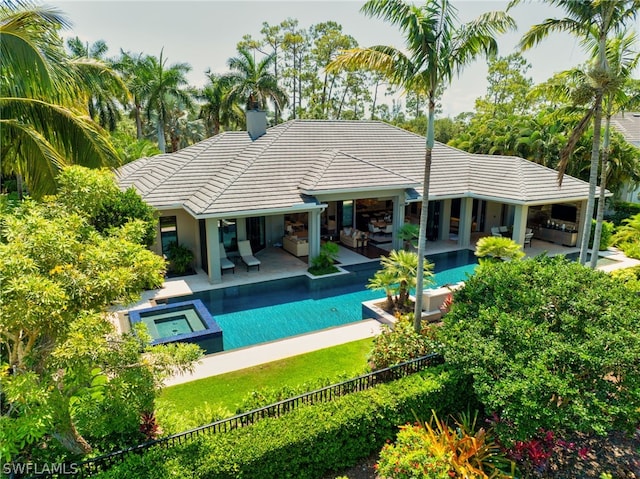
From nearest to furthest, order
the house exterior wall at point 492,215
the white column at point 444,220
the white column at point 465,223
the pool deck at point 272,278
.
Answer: the pool deck at point 272,278 → the white column at point 465,223 → the white column at point 444,220 → the house exterior wall at point 492,215

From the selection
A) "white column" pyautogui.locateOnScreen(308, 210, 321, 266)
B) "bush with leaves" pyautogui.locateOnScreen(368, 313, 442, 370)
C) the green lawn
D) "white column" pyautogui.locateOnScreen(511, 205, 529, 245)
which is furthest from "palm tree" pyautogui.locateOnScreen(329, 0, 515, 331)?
"white column" pyautogui.locateOnScreen(511, 205, 529, 245)

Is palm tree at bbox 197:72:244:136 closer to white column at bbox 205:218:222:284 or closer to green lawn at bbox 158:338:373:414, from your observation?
white column at bbox 205:218:222:284

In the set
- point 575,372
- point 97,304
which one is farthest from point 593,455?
point 97,304

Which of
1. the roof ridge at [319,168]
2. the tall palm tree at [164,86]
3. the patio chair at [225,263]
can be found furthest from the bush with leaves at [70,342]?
the tall palm tree at [164,86]

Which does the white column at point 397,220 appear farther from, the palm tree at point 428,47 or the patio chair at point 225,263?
the palm tree at point 428,47

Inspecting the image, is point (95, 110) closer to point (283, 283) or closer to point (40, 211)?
point (283, 283)
